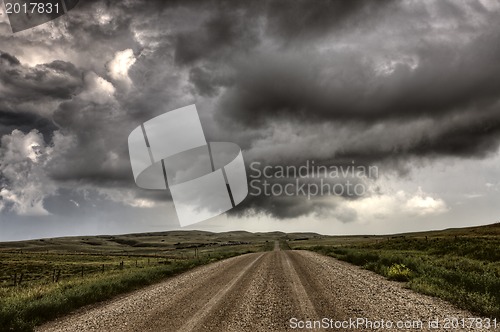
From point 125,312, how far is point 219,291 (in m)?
3.99

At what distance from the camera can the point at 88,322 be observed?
9.45m

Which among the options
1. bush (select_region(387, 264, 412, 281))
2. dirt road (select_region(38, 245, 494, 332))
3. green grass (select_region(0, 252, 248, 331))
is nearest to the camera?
dirt road (select_region(38, 245, 494, 332))

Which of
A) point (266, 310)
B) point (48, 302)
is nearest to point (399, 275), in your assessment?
point (266, 310)

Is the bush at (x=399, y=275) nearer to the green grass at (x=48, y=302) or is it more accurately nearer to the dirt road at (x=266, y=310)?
the dirt road at (x=266, y=310)

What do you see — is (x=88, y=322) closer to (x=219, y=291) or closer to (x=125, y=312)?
(x=125, y=312)

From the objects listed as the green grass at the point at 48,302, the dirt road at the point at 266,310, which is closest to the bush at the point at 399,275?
the dirt road at the point at 266,310

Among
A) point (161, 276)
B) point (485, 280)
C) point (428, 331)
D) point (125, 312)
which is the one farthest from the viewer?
point (161, 276)

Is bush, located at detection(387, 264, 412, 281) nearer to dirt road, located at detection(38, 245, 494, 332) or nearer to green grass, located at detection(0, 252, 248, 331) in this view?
dirt road, located at detection(38, 245, 494, 332)

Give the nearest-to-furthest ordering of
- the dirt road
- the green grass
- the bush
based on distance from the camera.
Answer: the dirt road → the green grass → the bush

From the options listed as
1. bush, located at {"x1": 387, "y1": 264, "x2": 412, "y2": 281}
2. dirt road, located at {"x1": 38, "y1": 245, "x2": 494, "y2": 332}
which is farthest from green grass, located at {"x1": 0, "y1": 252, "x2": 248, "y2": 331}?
bush, located at {"x1": 387, "y1": 264, "x2": 412, "y2": 281}

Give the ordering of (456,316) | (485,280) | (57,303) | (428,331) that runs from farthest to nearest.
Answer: (485,280), (57,303), (456,316), (428,331)

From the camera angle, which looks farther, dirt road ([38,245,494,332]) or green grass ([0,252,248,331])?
green grass ([0,252,248,331])

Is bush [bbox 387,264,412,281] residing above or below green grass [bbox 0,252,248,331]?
A: below

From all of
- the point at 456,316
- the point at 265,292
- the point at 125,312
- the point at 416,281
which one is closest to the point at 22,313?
the point at 125,312
